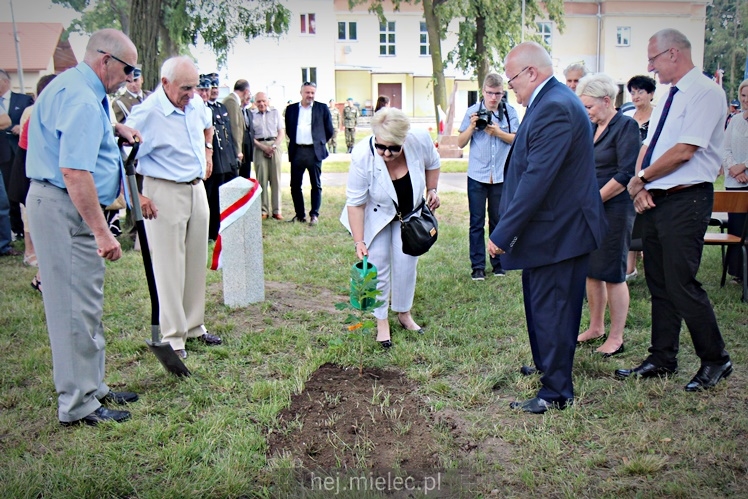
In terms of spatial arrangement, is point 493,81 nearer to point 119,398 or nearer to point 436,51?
point 119,398

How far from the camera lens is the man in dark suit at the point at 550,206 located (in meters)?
3.72

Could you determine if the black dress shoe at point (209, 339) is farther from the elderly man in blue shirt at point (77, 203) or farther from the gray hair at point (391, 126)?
the gray hair at point (391, 126)

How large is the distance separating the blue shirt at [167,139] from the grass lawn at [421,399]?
145 centimetres

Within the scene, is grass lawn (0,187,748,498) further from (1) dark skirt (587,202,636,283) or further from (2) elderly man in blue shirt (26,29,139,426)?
(1) dark skirt (587,202,636,283)

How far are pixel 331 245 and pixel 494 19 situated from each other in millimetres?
14085

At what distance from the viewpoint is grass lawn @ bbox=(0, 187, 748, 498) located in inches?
129

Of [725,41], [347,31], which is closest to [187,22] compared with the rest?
[347,31]

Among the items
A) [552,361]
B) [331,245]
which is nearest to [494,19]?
[331,245]

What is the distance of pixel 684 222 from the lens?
4094 mm

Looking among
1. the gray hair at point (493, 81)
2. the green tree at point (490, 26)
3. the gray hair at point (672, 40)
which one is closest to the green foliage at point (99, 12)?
the green tree at point (490, 26)

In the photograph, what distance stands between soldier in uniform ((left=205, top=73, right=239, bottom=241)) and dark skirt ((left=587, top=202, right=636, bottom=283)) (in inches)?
225

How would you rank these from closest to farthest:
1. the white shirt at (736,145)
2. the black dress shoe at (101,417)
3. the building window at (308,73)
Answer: the black dress shoe at (101,417) < the white shirt at (736,145) < the building window at (308,73)

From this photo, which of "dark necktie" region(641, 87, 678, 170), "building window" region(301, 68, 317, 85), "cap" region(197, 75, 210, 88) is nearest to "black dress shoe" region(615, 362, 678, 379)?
"dark necktie" region(641, 87, 678, 170)

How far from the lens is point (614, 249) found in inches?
194
